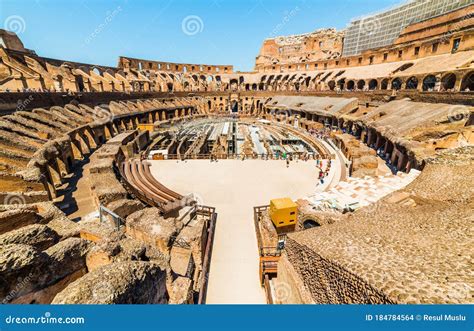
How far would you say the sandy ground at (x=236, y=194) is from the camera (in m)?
7.61

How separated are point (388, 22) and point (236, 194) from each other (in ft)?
160

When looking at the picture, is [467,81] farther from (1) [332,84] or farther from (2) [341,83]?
(1) [332,84]

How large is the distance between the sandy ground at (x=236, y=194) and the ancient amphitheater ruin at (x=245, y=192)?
0.24 ft

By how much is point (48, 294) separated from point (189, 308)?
3.48m

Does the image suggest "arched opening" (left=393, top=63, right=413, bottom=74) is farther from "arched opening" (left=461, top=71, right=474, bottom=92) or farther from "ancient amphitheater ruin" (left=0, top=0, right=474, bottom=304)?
"arched opening" (left=461, top=71, right=474, bottom=92)

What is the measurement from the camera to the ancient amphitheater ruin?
438cm

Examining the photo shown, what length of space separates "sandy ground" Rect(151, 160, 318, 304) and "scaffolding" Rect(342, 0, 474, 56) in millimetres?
36381

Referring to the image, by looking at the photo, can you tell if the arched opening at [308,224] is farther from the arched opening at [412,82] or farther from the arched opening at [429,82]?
the arched opening at [412,82]

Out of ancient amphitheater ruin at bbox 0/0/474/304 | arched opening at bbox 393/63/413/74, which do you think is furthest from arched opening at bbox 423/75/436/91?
arched opening at bbox 393/63/413/74

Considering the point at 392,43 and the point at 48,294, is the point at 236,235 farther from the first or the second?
the point at 392,43

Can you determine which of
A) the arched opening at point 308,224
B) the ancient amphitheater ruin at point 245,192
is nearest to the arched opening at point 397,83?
the ancient amphitheater ruin at point 245,192

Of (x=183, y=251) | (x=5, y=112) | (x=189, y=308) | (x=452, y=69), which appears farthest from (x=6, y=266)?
(x=452, y=69)

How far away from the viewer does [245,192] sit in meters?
13.7

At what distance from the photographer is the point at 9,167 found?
35.6 ft
